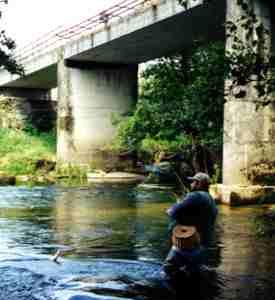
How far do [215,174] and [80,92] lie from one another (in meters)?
12.4

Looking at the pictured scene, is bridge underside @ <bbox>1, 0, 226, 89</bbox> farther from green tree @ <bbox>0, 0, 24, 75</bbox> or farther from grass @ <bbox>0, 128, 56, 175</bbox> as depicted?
green tree @ <bbox>0, 0, 24, 75</bbox>

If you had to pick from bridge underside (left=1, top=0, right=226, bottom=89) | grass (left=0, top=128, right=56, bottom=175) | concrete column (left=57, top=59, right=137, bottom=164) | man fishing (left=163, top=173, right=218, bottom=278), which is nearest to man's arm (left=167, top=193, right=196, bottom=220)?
man fishing (left=163, top=173, right=218, bottom=278)

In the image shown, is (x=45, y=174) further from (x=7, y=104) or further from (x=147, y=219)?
(x=147, y=219)

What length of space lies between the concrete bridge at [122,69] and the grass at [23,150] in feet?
5.95

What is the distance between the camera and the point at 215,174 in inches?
878

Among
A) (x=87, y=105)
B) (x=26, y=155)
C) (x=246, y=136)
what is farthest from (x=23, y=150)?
(x=246, y=136)

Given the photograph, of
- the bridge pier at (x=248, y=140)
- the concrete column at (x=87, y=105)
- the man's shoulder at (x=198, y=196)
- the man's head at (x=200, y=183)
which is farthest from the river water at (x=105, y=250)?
the concrete column at (x=87, y=105)

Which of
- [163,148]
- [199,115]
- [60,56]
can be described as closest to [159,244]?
[199,115]

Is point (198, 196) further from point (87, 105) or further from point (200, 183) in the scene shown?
point (87, 105)

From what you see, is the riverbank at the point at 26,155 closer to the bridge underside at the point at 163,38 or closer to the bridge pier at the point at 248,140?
the bridge underside at the point at 163,38

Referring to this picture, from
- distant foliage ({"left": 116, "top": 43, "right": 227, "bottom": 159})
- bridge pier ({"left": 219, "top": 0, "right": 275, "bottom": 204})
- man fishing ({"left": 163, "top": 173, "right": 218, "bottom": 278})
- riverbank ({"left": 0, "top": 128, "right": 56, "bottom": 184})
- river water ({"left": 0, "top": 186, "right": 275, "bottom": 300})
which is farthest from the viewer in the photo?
riverbank ({"left": 0, "top": 128, "right": 56, "bottom": 184})

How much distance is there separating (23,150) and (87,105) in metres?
5.82

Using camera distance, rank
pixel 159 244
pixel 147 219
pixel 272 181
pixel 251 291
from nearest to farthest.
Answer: pixel 251 291, pixel 159 244, pixel 147 219, pixel 272 181

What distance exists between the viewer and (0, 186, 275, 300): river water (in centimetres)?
761
